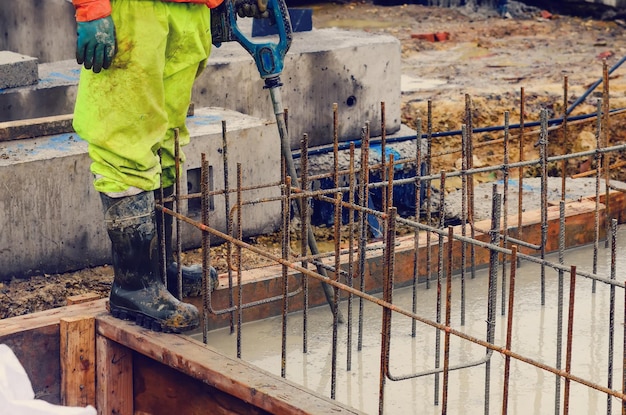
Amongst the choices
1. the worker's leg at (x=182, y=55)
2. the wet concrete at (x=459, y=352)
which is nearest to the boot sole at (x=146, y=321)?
the wet concrete at (x=459, y=352)

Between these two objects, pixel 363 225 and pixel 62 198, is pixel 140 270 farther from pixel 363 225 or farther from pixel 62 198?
pixel 62 198

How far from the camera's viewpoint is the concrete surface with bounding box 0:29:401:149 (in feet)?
25.4

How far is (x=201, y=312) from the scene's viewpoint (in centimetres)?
521

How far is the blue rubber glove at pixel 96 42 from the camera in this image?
169 inches

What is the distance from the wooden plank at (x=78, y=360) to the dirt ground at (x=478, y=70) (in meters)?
1.24

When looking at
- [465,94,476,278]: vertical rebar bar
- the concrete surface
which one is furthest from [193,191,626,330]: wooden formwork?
the concrete surface

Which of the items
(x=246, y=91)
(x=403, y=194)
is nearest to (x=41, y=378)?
(x=246, y=91)

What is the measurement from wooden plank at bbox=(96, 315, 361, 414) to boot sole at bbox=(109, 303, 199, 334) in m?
0.03

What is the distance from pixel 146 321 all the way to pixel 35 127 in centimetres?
202

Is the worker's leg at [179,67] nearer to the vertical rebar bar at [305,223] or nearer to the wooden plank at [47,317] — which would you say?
the wooden plank at [47,317]

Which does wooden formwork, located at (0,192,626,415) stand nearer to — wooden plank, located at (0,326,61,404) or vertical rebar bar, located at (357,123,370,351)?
wooden plank, located at (0,326,61,404)

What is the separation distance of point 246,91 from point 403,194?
132 centimetres

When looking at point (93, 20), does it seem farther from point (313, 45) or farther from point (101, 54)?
point (313, 45)

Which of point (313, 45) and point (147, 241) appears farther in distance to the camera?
point (313, 45)
